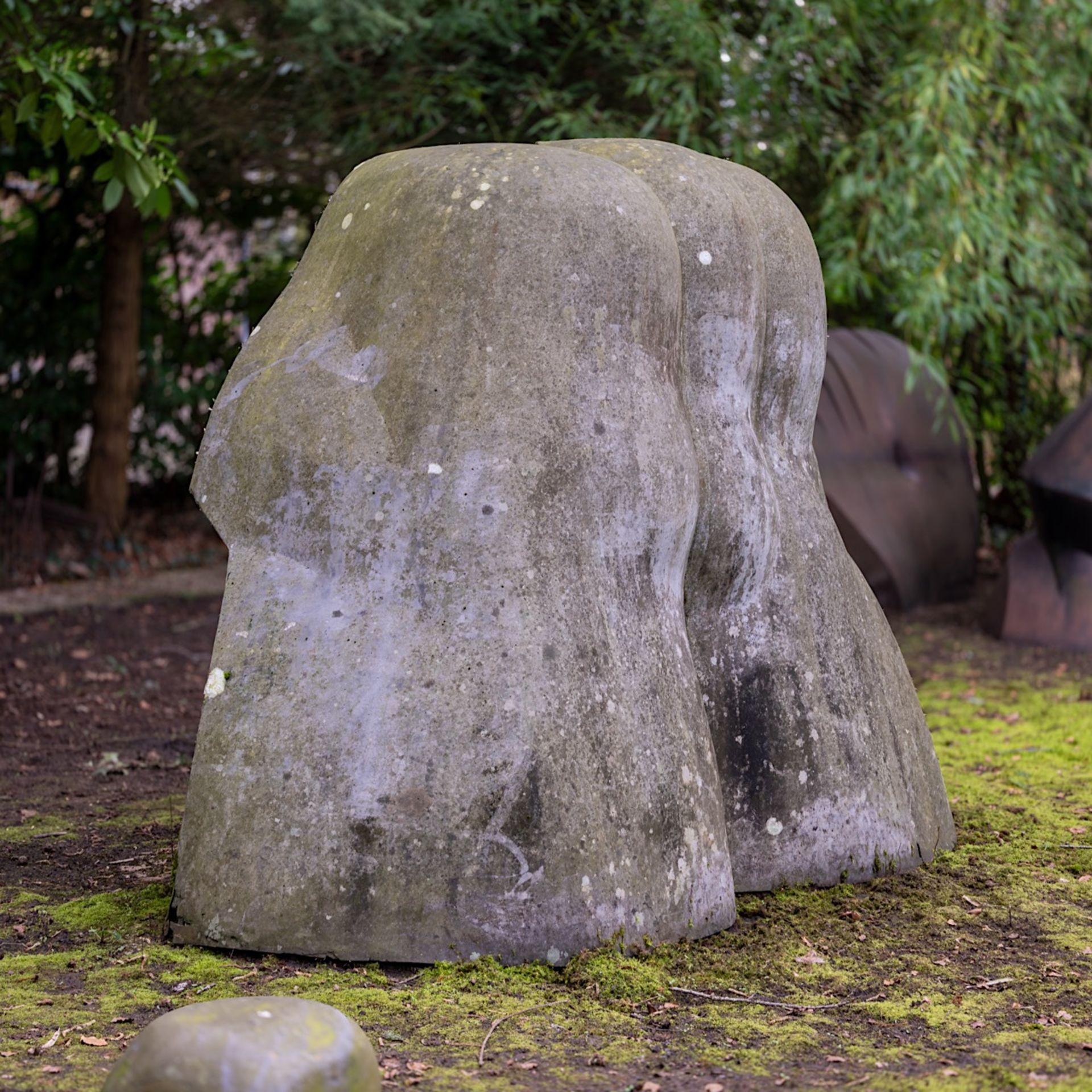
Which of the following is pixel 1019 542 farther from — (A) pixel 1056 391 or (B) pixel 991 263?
(A) pixel 1056 391

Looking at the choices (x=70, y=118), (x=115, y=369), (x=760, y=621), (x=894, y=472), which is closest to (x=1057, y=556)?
(x=894, y=472)

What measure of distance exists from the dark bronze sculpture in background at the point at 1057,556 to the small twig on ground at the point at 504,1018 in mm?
4857

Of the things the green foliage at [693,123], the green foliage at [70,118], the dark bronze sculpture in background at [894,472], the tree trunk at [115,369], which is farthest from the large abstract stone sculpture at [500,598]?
the tree trunk at [115,369]

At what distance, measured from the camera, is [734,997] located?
8.89 feet

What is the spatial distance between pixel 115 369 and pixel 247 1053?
687 centimetres

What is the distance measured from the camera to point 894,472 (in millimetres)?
7691

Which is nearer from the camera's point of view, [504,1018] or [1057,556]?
[504,1018]

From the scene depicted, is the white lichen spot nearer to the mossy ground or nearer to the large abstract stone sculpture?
the large abstract stone sculpture

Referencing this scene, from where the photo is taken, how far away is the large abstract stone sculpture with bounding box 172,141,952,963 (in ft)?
9.07

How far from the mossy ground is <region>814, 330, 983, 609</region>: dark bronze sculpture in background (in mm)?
3880

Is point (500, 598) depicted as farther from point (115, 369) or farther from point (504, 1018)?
point (115, 369)

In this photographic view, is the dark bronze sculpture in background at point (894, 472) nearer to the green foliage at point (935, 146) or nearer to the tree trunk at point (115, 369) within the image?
the green foliage at point (935, 146)

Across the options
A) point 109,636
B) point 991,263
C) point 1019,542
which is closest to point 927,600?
point 1019,542

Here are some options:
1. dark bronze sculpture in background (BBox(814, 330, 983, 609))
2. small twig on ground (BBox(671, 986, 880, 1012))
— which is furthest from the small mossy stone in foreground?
dark bronze sculpture in background (BBox(814, 330, 983, 609))
